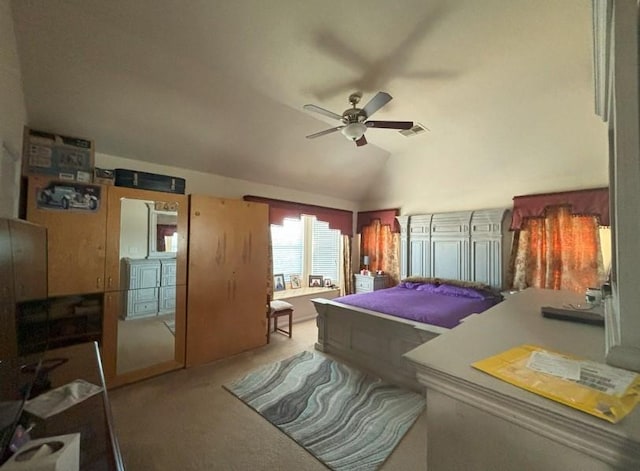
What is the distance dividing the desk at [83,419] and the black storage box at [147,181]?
1909 mm

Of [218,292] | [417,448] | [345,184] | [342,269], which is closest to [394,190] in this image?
[345,184]

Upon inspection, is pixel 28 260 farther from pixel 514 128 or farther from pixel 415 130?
pixel 514 128

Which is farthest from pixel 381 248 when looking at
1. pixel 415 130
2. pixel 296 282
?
pixel 415 130

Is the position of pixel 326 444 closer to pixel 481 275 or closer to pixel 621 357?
pixel 621 357

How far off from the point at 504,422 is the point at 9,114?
318 centimetres

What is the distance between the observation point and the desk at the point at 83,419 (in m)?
0.84

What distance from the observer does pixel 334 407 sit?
2346 millimetres

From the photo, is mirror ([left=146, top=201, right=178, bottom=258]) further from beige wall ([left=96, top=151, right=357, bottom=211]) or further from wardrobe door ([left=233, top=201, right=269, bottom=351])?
wardrobe door ([left=233, top=201, right=269, bottom=351])

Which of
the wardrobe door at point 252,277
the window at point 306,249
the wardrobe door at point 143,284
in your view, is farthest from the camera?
the window at point 306,249

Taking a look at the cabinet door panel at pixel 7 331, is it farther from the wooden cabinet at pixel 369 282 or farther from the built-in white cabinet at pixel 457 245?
the built-in white cabinet at pixel 457 245

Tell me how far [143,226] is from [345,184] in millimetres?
3472

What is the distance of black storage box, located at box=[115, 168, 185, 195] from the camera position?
9.05 ft

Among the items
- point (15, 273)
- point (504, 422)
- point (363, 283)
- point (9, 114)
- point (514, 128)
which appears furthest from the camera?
point (363, 283)

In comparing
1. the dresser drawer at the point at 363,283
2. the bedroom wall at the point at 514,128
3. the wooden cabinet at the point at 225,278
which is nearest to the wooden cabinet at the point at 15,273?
the wooden cabinet at the point at 225,278
